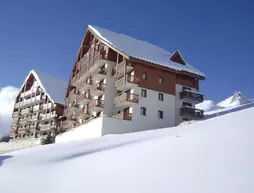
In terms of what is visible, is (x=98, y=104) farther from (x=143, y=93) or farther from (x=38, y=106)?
(x=38, y=106)

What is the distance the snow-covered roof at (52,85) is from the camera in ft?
193

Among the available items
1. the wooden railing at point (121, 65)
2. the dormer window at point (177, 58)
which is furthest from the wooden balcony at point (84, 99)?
the dormer window at point (177, 58)

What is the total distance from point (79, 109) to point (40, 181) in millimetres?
31335

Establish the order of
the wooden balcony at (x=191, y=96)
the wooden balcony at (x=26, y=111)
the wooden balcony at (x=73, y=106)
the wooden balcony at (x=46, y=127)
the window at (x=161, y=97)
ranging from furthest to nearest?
1. the wooden balcony at (x=26, y=111)
2. the wooden balcony at (x=46, y=127)
3. the wooden balcony at (x=73, y=106)
4. the wooden balcony at (x=191, y=96)
5. the window at (x=161, y=97)

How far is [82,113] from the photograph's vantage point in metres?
39.2

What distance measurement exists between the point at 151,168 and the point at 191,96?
1039 inches

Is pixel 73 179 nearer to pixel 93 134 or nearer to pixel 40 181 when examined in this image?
pixel 40 181

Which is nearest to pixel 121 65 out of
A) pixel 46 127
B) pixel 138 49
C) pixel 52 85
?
pixel 138 49

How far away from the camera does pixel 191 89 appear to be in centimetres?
3631

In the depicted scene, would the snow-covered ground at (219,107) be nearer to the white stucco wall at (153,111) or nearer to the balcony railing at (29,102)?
the white stucco wall at (153,111)

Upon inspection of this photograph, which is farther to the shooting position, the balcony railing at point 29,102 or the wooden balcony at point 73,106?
the balcony railing at point 29,102

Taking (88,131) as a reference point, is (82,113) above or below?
above

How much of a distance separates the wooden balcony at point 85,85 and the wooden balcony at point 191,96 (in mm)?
11612

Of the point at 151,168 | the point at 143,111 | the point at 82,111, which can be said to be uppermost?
the point at 82,111
